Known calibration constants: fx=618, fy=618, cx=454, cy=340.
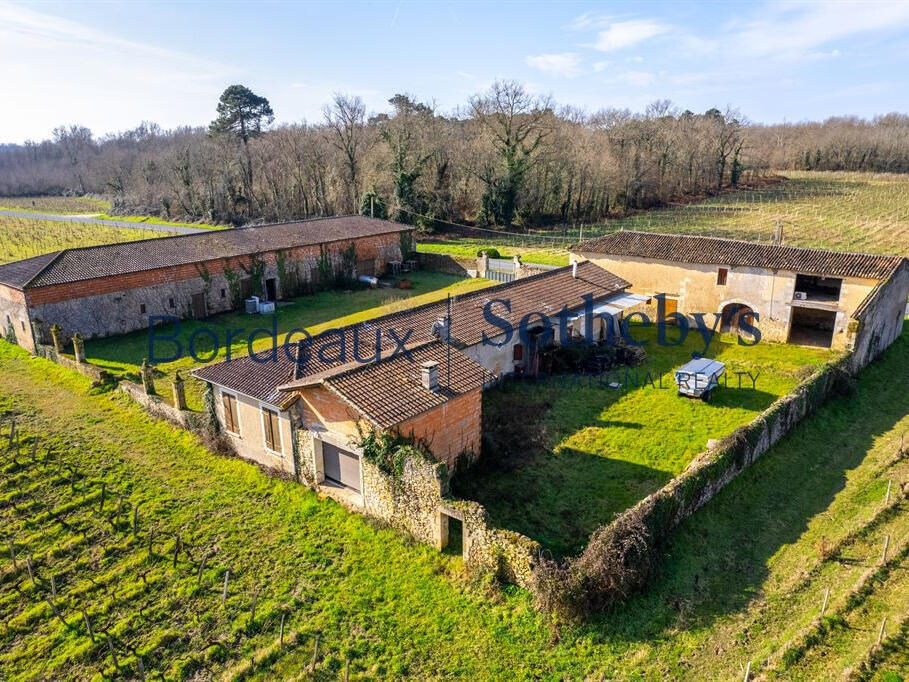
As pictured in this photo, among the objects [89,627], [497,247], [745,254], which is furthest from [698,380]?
[497,247]

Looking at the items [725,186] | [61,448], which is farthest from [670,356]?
[725,186]

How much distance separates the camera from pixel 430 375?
17.8 m

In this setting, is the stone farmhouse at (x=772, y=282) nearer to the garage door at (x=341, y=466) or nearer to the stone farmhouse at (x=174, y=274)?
the stone farmhouse at (x=174, y=274)

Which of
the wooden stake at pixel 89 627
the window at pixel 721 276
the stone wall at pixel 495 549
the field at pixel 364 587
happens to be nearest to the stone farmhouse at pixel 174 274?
the field at pixel 364 587

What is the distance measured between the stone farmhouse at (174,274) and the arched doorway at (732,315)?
81.1 feet

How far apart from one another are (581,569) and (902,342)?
26931 millimetres

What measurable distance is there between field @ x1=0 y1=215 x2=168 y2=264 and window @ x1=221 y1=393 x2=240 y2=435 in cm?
4210

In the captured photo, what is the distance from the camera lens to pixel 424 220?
6269cm

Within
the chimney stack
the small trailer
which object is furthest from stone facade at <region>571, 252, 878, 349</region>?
the chimney stack

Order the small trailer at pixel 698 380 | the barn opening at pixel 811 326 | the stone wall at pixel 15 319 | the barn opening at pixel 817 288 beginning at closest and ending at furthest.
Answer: the small trailer at pixel 698 380 → the stone wall at pixel 15 319 → the barn opening at pixel 817 288 → the barn opening at pixel 811 326

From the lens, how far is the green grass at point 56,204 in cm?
9681

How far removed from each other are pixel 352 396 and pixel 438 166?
52.2 m

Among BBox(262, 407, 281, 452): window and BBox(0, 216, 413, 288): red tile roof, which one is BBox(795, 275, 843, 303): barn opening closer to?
BBox(262, 407, 281, 452): window

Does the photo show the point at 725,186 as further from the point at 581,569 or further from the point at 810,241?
the point at 581,569
